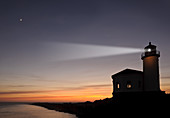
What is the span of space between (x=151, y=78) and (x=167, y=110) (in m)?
8.63

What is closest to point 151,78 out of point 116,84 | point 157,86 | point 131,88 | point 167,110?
point 157,86

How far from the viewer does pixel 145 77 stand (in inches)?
1099

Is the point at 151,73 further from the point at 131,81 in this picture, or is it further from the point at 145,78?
the point at 131,81

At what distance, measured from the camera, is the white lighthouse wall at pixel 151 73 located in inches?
1051

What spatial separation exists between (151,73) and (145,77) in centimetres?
131

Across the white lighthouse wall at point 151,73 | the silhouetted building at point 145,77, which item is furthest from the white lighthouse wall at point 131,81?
the white lighthouse wall at point 151,73

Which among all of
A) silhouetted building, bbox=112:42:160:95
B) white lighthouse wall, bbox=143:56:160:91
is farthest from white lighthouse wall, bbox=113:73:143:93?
white lighthouse wall, bbox=143:56:160:91

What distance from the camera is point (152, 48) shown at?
90.9 ft

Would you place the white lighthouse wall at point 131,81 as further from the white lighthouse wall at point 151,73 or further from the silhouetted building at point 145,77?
the white lighthouse wall at point 151,73

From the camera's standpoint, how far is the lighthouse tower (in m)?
26.8

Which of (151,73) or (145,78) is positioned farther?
(145,78)

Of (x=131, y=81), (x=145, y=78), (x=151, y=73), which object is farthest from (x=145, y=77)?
(x=131, y=81)

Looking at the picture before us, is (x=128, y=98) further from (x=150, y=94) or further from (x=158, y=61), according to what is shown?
(x=158, y=61)

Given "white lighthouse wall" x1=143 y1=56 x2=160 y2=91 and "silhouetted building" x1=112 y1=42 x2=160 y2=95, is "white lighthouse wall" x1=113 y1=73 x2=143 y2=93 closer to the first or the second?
"silhouetted building" x1=112 y1=42 x2=160 y2=95
